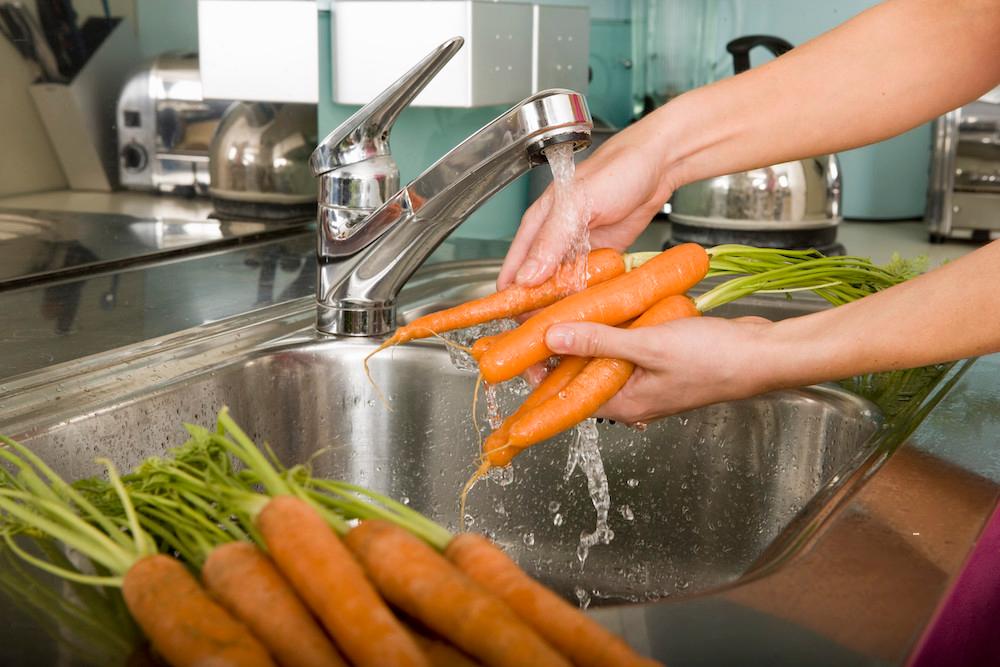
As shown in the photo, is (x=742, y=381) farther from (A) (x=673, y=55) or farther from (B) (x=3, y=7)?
(A) (x=673, y=55)

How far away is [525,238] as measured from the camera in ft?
3.28

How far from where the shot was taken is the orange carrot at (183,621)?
0.44 meters

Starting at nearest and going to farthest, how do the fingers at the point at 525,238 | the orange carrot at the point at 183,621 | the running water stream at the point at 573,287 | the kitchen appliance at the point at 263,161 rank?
the orange carrot at the point at 183,621 < the running water stream at the point at 573,287 < the fingers at the point at 525,238 < the kitchen appliance at the point at 263,161

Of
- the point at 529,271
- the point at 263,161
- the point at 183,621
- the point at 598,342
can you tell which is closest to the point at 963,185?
the point at 263,161

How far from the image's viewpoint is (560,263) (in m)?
0.99

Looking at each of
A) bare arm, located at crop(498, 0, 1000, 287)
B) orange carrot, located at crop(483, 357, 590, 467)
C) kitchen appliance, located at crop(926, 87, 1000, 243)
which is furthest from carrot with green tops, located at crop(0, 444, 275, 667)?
kitchen appliance, located at crop(926, 87, 1000, 243)

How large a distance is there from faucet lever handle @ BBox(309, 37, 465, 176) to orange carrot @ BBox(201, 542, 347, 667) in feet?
1.64

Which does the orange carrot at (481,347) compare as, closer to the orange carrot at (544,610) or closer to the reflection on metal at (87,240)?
the orange carrot at (544,610)

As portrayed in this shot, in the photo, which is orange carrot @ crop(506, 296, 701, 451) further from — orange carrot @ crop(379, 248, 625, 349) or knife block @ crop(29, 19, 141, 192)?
knife block @ crop(29, 19, 141, 192)

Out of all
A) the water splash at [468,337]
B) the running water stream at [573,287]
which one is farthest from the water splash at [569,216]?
the water splash at [468,337]

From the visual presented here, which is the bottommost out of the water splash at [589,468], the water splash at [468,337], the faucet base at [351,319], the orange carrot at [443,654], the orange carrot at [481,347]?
the water splash at [589,468]

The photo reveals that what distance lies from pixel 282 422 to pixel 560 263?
30 cm

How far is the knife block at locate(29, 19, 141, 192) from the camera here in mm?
1166

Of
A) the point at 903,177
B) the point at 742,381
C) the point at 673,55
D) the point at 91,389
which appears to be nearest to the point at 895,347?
the point at 742,381
